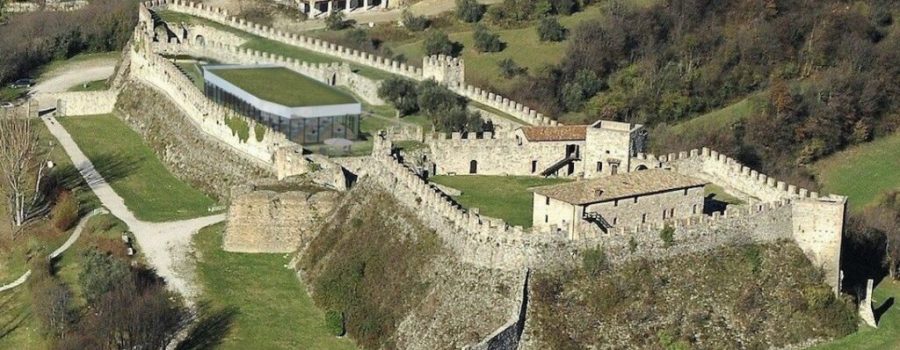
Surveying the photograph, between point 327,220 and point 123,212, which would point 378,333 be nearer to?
point 327,220

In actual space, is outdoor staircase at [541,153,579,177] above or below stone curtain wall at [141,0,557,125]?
below

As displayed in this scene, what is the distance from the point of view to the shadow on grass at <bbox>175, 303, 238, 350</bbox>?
2472 inches

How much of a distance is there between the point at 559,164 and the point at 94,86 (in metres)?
35.8

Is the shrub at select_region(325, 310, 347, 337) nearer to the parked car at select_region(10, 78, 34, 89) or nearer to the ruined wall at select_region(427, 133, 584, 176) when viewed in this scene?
the ruined wall at select_region(427, 133, 584, 176)

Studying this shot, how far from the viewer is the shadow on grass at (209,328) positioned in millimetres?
62781

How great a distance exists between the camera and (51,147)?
86.3 m

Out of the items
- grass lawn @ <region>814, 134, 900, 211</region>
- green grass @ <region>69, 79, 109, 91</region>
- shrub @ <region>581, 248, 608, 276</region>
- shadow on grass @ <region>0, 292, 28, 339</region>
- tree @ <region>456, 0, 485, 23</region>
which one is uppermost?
tree @ <region>456, 0, 485, 23</region>

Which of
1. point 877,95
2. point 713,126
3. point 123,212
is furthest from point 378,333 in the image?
point 877,95

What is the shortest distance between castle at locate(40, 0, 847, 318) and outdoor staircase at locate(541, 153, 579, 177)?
6cm

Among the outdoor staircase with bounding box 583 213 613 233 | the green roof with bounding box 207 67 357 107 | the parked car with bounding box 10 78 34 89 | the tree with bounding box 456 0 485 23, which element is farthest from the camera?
the tree with bounding box 456 0 485 23

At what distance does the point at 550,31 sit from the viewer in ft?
364

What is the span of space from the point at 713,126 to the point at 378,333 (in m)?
38.5

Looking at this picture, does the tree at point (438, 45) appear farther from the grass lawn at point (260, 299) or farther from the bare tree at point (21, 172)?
the grass lawn at point (260, 299)

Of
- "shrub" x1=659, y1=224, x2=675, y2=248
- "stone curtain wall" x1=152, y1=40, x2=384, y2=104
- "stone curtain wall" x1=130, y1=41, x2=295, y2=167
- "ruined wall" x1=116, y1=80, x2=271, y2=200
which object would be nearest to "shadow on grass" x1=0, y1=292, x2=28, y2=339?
"ruined wall" x1=116, y1=80, x2=271, y2=200
